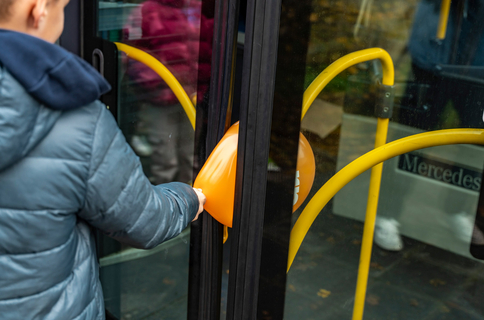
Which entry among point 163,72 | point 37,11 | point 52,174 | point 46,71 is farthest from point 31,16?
point 163,72

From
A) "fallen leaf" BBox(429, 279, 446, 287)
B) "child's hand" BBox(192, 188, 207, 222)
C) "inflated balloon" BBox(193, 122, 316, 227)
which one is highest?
"inflated balloon" BBox(193, 122, 316, 227)

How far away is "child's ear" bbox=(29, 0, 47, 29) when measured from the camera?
3.22 ft

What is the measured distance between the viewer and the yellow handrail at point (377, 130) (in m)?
1.33

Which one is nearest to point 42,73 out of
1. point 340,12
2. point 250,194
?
point 250,194

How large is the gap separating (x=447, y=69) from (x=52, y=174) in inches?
38.1

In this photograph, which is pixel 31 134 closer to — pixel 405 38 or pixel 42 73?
pixel 42 73

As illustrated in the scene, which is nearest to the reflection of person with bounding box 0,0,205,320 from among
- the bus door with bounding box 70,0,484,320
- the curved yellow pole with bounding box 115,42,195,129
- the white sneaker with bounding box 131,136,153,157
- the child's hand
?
the child's hand

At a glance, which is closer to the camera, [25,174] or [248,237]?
[25,174]

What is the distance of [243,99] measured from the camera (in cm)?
Answer: 124

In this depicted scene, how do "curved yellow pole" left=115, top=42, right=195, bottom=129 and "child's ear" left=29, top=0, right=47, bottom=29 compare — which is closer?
"child's ear" left=29, top=0, right=47, bottom=29

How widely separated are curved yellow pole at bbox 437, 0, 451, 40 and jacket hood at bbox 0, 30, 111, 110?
33.8 inches

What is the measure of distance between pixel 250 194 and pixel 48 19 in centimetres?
62

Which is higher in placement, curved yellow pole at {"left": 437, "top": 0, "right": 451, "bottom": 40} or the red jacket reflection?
curved yellow pole at {"left": 437, "top": 0, "right": 451, "bottom": 40}

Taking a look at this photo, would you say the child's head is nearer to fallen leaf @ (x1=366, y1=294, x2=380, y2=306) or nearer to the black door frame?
the black door frame
